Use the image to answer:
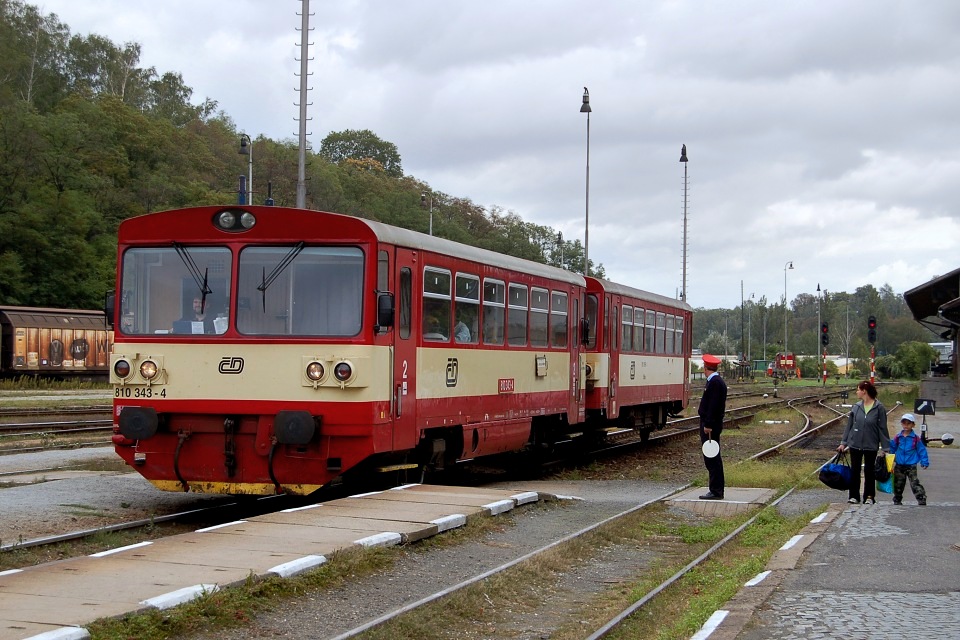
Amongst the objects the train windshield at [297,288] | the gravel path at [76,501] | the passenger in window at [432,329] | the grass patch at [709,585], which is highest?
the train windshield at [297,288]

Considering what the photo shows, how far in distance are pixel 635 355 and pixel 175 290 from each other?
1156 centimetres

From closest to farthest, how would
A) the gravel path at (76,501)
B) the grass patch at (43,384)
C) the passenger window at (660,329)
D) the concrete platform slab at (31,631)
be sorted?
the concrete platform slab at (31,631)
the gravel path at (76,501)
the passenger window at (660,329)
the grass patch at (43,384)

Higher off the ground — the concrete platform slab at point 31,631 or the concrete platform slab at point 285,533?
the concrete platform slab at point 285,533

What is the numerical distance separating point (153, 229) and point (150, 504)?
3.05 meters

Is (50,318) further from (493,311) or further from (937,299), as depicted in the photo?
(937,299)

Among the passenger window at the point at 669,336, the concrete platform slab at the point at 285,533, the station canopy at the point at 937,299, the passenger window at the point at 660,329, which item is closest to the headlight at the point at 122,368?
the concrete platform slab at the point at 285,533

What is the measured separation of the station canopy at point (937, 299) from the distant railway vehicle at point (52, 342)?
3162 cm

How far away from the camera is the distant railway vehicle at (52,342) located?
41.5 metres

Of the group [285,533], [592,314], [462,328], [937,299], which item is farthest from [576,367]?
[937,299]

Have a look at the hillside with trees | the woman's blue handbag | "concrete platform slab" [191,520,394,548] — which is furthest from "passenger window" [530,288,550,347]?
the hillside with trees

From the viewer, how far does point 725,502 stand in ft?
46.1

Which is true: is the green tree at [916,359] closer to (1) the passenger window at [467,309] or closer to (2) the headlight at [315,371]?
(1) the passenger window at [467,309]

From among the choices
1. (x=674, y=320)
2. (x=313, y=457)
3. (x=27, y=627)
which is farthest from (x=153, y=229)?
(x=674, y=320)

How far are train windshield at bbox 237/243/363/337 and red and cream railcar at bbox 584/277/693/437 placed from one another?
7.98 m
